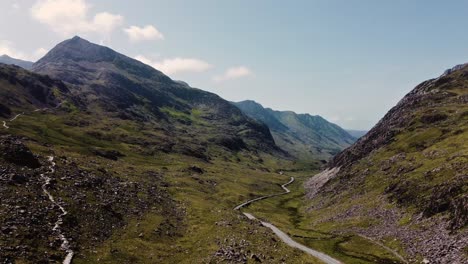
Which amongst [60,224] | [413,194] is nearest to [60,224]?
[60,224]

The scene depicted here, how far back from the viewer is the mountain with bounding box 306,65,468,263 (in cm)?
8575

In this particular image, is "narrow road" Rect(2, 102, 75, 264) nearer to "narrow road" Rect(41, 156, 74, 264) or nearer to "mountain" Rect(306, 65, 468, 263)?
"narrow road" Rect(41, 156, 74, 264)

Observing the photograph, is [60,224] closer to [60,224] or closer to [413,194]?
[60,224]

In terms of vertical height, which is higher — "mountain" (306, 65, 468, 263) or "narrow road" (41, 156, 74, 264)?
"mountain" (306, 65, 468, 263)

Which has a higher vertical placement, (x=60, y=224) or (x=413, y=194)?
(x=413, y=194)

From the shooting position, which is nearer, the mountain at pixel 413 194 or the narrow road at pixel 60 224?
the narrow road at pixel 60 224

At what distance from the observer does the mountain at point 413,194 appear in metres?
85.8

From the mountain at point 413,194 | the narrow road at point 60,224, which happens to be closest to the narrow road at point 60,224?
the narrow road at point 60,224

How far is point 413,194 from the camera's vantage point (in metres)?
115

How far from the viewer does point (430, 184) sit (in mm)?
115375

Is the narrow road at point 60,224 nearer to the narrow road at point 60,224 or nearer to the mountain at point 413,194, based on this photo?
the narrow road at point 60,224

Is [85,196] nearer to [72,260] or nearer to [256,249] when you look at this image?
[72,260]

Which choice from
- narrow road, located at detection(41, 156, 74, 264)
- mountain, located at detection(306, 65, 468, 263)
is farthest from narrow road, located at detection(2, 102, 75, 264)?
mountain, located at detection(306, 65, 468, 263)

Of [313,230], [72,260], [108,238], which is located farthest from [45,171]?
[313,230]
